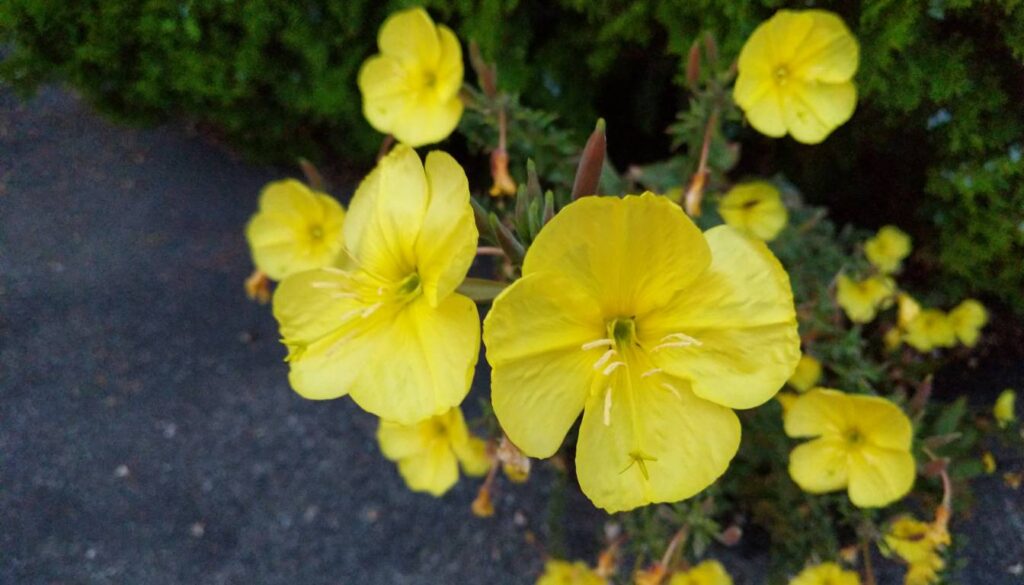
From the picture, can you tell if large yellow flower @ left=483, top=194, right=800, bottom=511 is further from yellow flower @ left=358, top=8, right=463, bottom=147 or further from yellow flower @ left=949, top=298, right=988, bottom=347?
yellow flower @ left=949, top=298, right=988, bottom=347

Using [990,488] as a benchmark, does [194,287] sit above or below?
below

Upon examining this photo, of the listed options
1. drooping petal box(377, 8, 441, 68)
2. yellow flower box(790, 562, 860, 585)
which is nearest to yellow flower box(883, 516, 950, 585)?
yellow flower box(790, 562, 860, 585)

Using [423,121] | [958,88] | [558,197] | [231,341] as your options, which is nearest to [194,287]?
[231,341]

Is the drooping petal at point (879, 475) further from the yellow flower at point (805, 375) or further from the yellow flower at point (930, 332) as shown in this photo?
the yellow flower at point (930, 332)

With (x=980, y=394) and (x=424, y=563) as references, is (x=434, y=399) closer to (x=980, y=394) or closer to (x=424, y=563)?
(x=424, y=563)

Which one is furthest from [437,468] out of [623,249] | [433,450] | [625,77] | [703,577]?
[625,77]

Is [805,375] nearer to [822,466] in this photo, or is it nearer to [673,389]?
[822,466]

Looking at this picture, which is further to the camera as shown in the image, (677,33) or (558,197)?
(677,33)
